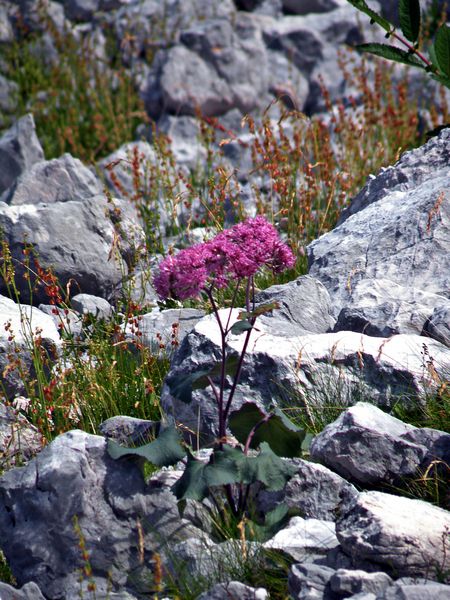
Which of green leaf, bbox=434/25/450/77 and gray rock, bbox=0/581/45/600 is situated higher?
green leaf, bbox=434/25/450/77

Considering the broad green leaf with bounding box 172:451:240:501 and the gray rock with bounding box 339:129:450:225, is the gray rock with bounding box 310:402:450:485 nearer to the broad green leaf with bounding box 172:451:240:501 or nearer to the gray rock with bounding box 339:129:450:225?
the broad green leaf with bounding box 172:451:240:501

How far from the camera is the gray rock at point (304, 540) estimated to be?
2.61 metres

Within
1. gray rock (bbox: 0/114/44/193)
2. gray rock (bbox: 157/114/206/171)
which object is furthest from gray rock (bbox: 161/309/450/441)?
gray rock (bbox: 157/114/206/171)

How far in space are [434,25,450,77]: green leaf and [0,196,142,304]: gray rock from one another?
11.6 feet

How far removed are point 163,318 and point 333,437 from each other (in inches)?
66.5

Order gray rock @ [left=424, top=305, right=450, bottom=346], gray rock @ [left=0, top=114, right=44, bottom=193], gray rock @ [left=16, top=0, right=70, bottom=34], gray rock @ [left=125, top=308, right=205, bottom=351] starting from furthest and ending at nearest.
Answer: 1. gray rock @ [left=16, top=0, right=70, bottom=34]
2. gray rock @ [left=0, top=114, right=44, bottom=193]
3. gray rock @ [left=125, top=308, right=205, bottom=351]
4. gray rock @ [left=424, top=305, right=450, bottom=346]

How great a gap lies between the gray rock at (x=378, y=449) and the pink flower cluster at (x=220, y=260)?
0.68 meters

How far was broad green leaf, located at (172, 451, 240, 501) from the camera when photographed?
104 inches

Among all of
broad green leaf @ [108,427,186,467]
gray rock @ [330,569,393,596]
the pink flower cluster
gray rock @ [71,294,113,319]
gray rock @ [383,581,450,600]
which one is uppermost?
the pink flower cluster

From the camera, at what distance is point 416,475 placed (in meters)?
3.01

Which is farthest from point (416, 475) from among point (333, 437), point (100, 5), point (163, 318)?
point (100, 5)

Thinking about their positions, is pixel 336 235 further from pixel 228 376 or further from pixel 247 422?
pixel 247 422

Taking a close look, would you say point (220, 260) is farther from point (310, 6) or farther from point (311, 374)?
point (310, 6)

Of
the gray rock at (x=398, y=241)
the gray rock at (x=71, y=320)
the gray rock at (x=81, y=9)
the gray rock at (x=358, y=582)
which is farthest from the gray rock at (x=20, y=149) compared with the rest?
the gray rock at (x=358, y=582)
